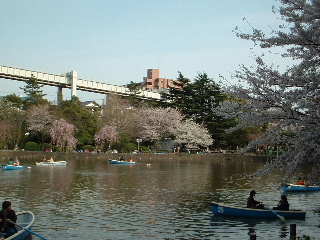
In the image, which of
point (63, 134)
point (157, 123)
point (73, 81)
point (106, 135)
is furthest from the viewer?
point (73, 81)

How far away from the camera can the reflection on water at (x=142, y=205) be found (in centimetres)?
1645

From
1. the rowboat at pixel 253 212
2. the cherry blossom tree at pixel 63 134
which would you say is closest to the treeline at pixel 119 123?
the cherry blossom tree at pixel 63 134

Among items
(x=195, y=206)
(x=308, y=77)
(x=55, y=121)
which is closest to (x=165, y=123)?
(x=55, y=121)

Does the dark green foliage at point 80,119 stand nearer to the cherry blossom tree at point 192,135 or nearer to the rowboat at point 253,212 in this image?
the cherry blossom tree at point 192,135

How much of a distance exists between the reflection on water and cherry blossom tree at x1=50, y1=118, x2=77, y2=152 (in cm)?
3100

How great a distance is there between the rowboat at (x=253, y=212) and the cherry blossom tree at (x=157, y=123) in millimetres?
56528

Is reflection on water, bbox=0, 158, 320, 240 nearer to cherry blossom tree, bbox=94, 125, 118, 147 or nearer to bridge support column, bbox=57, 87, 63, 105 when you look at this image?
cherry blossom tree, bbox=94, 125, 118, 147

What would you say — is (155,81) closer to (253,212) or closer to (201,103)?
(201,103)

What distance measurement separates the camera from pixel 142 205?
73.0 ft

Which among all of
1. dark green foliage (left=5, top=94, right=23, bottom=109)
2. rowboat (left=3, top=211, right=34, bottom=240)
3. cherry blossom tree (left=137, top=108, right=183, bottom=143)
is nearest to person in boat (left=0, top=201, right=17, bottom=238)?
rowboat (left=3, top=211, right=34, bottom=240)

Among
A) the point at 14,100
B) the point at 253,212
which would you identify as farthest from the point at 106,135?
the point at 253,212

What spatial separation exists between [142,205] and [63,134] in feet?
156

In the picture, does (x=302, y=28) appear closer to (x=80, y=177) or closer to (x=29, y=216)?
(x=29, y=216)

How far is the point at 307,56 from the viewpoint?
11.0 meters
